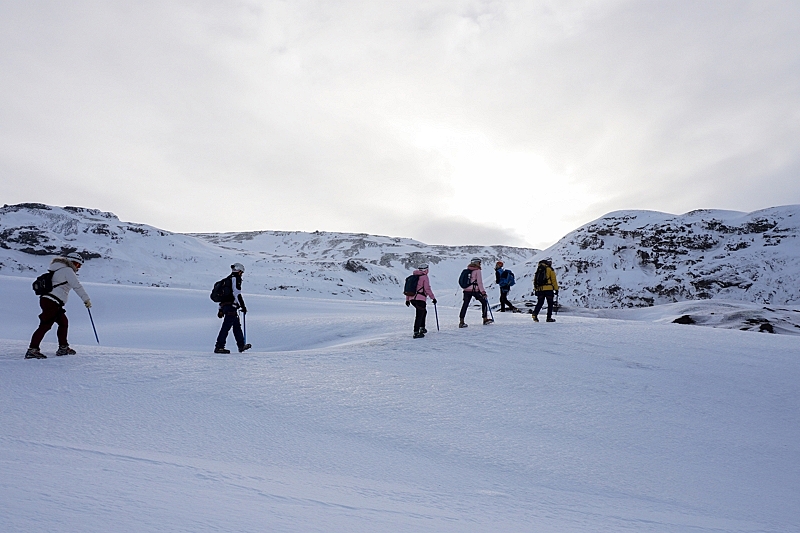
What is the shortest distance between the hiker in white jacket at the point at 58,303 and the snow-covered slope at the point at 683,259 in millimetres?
21955

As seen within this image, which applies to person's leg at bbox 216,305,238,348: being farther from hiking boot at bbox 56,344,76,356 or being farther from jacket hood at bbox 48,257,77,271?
jacket hood at bbox 48,257,77,271

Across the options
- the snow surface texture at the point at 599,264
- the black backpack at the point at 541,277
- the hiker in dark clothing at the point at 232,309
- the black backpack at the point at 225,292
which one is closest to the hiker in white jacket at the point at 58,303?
the black backpack at the point at 225,292

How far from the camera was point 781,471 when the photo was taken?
4.27 metres

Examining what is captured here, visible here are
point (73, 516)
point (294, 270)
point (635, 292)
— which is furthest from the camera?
point (294, 270)

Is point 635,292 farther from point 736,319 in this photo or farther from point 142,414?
point 142,414

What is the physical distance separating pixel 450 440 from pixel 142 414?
3.08 m

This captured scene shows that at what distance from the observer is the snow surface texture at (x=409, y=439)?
2.56 meters

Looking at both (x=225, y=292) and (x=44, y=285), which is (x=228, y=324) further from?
(x=44, y=285)

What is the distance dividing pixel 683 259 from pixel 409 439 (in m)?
25.2

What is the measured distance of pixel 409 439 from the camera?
4.17m

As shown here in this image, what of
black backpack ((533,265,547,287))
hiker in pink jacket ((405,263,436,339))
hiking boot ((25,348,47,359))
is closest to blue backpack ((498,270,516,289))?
black backpack ((533,265,547,287))

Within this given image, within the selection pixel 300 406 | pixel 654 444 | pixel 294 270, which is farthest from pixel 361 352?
pixel 294 270

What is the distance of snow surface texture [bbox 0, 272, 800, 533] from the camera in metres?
2.56

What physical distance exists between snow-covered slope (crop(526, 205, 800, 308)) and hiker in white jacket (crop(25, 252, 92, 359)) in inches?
864
